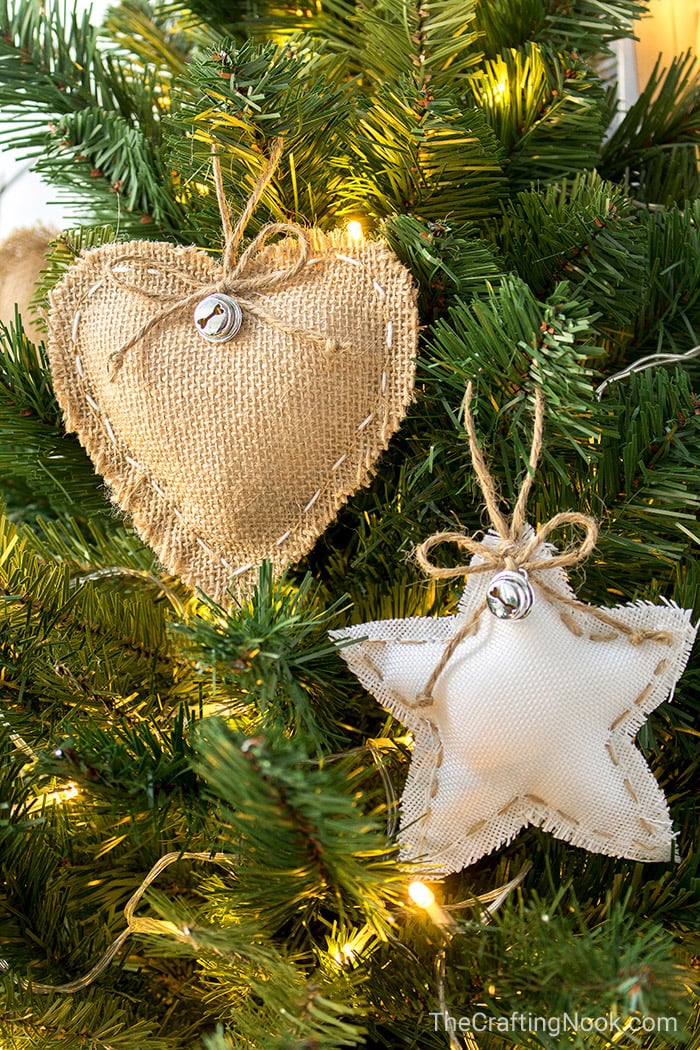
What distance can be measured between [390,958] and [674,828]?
171 millimetres

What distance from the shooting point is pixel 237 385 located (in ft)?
1.56

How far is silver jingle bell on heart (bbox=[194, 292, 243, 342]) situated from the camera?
47 cm

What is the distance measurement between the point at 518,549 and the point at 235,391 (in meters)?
0.17

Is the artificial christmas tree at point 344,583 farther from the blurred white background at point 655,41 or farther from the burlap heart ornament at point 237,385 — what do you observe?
the blurred white background at point 655,41

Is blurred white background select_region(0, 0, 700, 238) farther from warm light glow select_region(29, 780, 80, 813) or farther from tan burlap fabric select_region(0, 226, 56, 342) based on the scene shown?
warm light glow select_region(29, 780, 80, 813)

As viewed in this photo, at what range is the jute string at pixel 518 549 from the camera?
416mm

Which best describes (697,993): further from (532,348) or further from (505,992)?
(532,348)

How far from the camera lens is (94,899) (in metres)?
0.48

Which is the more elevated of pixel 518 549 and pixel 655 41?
pixel 655 41

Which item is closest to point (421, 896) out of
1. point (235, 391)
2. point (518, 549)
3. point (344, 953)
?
point (344, 953)

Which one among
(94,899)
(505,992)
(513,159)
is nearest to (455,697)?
(505,992)

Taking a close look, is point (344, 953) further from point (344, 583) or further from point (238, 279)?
point (238, 279)

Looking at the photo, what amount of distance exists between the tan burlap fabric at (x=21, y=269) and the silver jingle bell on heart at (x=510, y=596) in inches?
18.2

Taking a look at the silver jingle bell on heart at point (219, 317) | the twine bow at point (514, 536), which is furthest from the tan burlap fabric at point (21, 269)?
the twine bow at point (514, 536)
